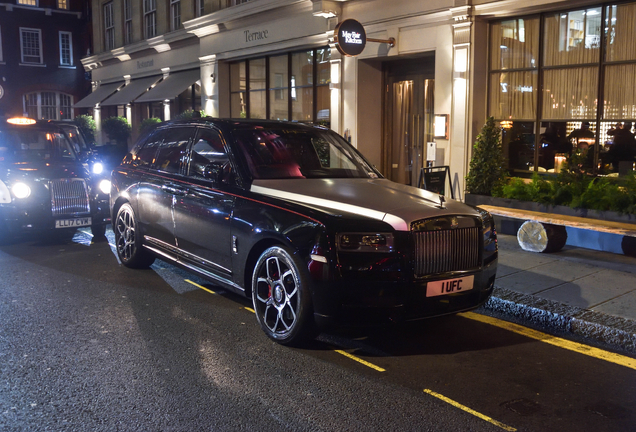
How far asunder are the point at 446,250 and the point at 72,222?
6.78m

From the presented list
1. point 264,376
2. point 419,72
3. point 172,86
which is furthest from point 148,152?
point 172,86

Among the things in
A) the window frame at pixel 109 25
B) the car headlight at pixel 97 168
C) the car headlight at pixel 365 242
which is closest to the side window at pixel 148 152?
the car headlight at pixel 97 168

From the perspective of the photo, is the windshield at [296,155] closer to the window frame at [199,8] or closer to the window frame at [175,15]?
the window frame at [199,8]

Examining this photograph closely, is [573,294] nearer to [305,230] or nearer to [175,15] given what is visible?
[305,230]

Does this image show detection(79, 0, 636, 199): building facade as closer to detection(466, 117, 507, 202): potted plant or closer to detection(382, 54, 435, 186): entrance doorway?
detection(382, 54, 435, 186): entrance doorway

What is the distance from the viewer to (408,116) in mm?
14516

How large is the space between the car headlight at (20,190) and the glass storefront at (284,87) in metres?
8.77

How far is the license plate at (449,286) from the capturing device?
468 centimetres

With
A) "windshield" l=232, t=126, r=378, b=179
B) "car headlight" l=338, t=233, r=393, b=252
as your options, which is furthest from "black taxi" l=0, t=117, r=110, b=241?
"car headlight" l=338, t=233, r=393, b=252

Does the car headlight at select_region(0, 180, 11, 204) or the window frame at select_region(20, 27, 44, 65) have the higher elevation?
the window frame at select_region(20, 27, 44, 65)

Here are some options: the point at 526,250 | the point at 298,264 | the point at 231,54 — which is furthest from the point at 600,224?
the point at 231,54

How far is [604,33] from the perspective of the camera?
1021cm

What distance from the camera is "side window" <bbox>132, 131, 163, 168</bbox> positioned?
7.22 m

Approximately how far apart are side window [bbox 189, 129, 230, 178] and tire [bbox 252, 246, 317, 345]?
129 cm
